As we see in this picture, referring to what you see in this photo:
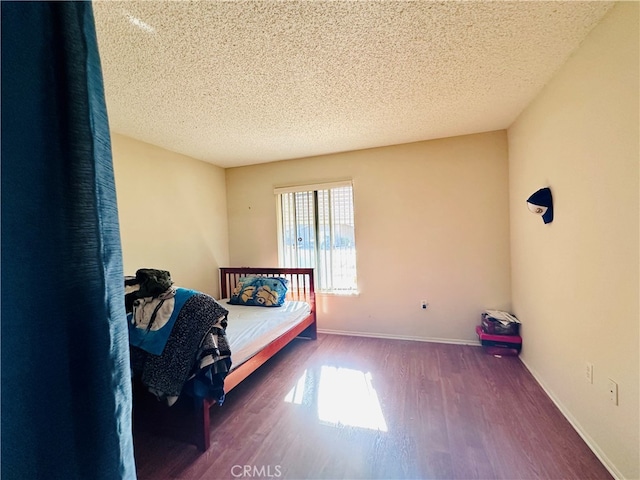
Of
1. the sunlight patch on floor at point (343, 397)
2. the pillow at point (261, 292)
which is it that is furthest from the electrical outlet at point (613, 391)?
the pillow at point (261, 292)

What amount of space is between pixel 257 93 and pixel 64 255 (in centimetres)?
191

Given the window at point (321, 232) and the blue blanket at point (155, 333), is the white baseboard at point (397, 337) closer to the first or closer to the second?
the window at point (321, 232)

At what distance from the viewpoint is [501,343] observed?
2713mm

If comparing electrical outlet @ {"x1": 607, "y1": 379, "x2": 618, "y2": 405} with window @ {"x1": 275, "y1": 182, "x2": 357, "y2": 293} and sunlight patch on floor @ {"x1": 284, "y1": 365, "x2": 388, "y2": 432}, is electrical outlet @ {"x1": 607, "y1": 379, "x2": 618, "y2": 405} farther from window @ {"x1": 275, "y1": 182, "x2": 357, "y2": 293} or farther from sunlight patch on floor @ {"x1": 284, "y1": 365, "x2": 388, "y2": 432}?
window @ {"x1": 275, "y1": 182, "x2": 357, "y2": 293}

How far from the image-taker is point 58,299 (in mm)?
408

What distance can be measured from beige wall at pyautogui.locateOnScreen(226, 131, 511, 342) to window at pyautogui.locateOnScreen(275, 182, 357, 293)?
0.12 metres

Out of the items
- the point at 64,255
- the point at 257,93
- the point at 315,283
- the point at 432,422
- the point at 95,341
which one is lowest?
the point at 432,422

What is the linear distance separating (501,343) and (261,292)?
2640mm

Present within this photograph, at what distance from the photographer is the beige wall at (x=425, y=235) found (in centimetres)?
294

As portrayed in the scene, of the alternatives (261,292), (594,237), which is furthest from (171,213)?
(594,237)

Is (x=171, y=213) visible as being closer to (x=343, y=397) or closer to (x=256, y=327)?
(x=256, y=327)

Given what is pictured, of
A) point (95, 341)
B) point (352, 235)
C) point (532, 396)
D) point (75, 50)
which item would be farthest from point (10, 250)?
point (352, 235)

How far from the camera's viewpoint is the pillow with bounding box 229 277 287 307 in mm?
3211

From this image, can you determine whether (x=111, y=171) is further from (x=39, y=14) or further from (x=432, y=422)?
(x=432, y=422)
